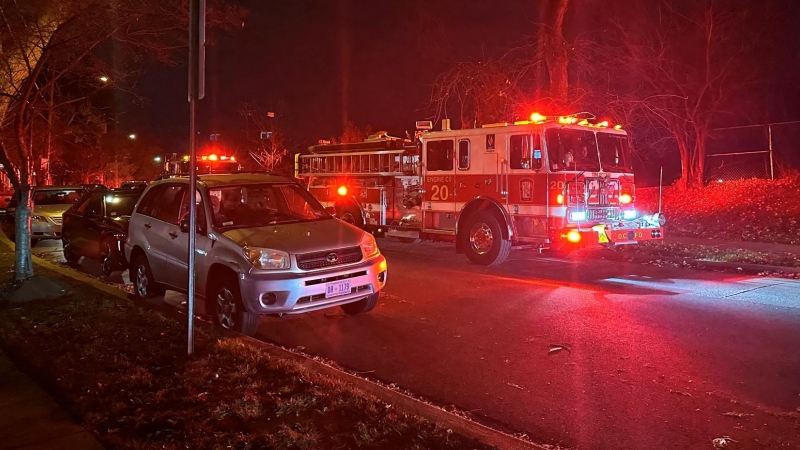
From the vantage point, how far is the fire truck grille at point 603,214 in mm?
11222

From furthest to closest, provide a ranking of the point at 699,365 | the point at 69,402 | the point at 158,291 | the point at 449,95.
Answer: the point at 449,95, the point at 158,291, the point at 699,365, the point at 69,402

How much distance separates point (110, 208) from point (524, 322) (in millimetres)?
8301

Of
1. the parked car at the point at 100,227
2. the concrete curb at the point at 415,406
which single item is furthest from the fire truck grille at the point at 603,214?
the parked car at the point at 100,227

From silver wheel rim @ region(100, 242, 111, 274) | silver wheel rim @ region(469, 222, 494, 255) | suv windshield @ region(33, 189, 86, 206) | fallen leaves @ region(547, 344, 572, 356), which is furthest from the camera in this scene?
suv windshield @ region(33, 189, 86, 206)

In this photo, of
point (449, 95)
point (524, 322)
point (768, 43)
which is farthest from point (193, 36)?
point (768, 43)

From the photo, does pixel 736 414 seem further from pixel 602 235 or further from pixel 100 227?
pixel 100 227

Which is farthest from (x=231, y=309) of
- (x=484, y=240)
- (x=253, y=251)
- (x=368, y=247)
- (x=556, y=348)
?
(x=484, y=240)

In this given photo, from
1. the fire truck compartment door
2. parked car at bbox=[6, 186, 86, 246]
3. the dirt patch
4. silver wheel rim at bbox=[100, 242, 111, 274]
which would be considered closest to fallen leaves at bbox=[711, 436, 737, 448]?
the dirt patch

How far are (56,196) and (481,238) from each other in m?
11.4

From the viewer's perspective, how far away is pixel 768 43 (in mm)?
21125

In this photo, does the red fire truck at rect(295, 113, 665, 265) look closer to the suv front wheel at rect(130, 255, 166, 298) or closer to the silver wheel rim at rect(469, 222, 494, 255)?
the silver wheel rim at rect(469, 222, 494, 255)

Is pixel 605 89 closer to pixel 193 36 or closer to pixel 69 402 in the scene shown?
pixel 193 36

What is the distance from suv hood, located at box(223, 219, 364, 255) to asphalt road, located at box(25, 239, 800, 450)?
1.04 m

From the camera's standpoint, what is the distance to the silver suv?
6.84 metres
